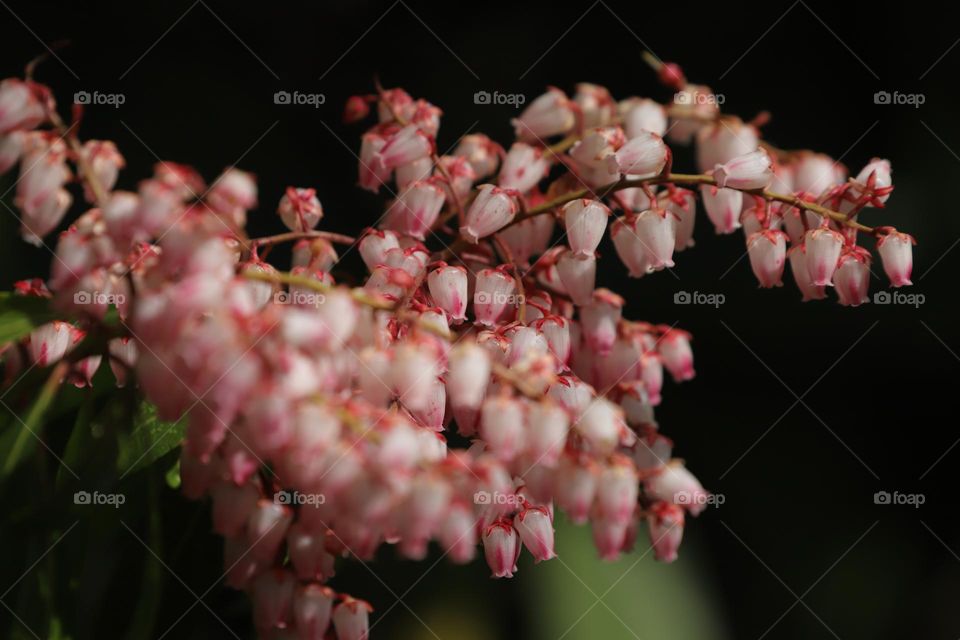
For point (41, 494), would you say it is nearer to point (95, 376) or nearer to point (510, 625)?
point (95, 376)

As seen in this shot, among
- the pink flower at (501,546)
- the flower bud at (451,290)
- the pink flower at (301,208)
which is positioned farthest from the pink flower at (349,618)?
the pink flower at (301,208)

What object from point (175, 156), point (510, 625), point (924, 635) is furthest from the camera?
point (924, 635)

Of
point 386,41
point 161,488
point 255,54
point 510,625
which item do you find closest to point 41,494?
point 161,488

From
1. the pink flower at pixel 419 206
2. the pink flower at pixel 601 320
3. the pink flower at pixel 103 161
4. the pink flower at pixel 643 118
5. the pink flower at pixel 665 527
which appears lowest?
the pink flower at pixel 665 527

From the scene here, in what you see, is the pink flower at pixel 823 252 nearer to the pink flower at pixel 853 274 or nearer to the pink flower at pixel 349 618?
the pink flower at pixel 853 274

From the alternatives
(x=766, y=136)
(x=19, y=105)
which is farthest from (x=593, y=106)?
(x=766, y=136)

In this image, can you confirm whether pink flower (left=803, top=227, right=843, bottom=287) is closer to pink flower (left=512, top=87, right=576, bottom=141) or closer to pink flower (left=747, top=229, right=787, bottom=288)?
pink flower (left=747, top=229, right=787, bottom=288)

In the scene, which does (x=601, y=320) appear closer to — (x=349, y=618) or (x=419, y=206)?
(x=419, y=206)
